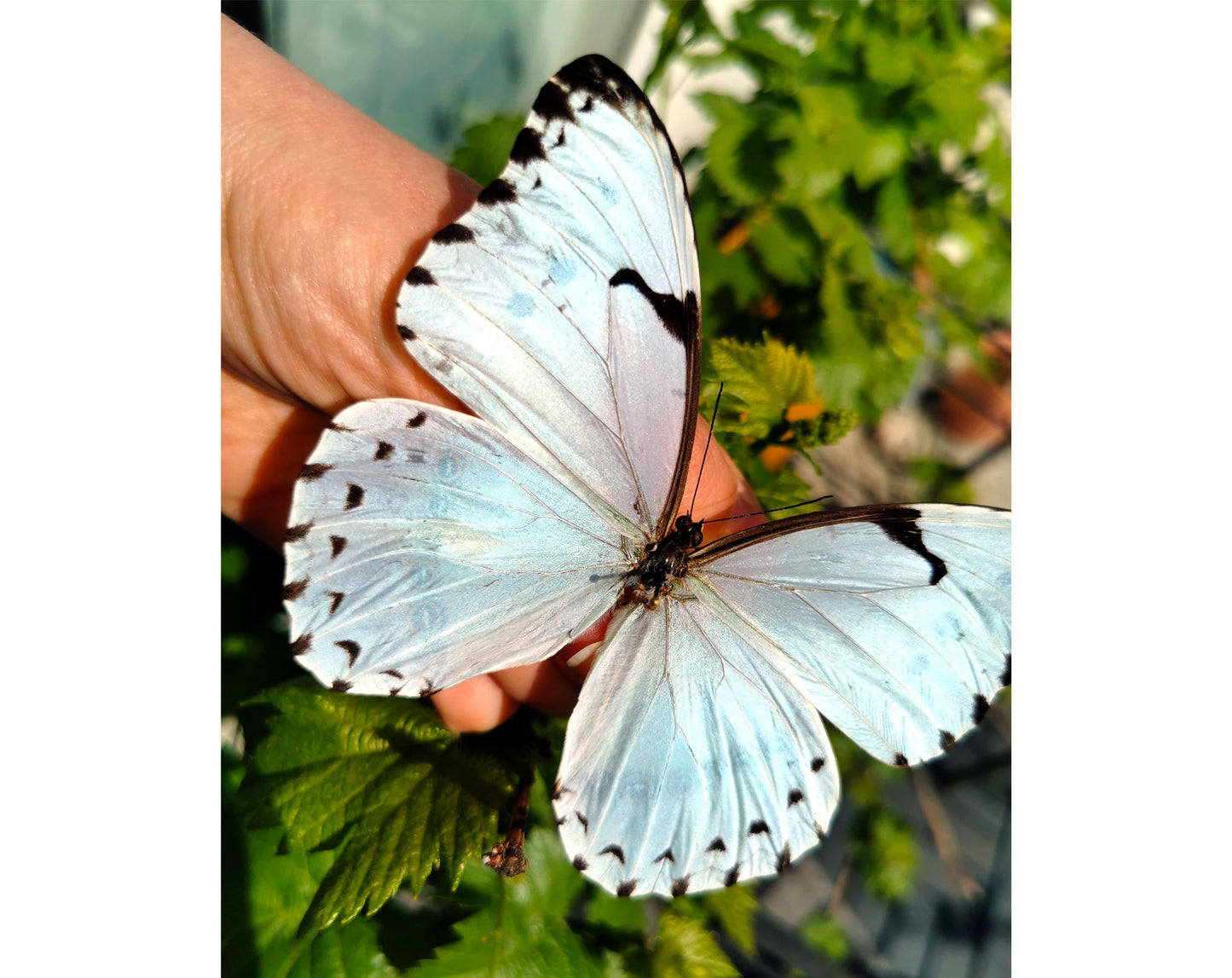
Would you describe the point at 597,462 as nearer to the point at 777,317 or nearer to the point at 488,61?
the point at 777,317

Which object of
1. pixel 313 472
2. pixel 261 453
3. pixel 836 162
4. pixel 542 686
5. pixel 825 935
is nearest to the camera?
pixel 313 472

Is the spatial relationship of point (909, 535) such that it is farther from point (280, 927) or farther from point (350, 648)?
point (280, 927)

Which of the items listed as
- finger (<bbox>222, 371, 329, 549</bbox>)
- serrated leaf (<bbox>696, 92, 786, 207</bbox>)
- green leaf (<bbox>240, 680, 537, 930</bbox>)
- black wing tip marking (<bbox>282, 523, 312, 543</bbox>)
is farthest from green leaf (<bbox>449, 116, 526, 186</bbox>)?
green leaf (<bbox>240, 680, 537, 930</bbox>)

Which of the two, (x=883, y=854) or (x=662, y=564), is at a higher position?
(x=662, y=564)

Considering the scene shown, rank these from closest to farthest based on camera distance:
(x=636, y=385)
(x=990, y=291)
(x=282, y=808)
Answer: (x=636, y=385)
(x=282, y=808)
(x=990, y=291)

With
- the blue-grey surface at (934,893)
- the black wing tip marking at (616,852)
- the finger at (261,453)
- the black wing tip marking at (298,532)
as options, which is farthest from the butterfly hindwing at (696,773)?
the blue-grey surface at (934,893)

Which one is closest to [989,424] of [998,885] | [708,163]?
[998,885]

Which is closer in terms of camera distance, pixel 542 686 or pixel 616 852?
pixel 616 852

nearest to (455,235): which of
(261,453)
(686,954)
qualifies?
(261,453)
